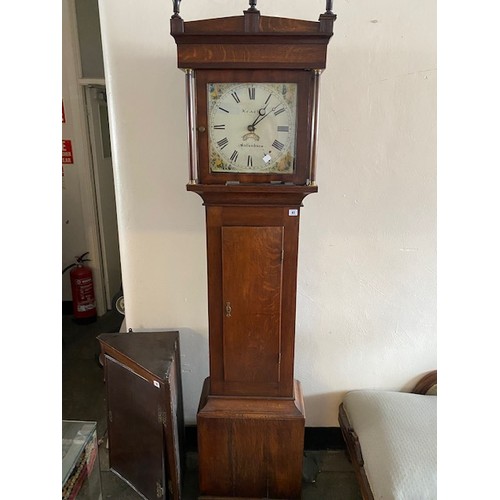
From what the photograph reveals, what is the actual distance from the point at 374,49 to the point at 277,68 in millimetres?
513

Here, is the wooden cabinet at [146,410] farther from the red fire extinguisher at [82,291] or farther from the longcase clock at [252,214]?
the red fire extinguisher at [82,291]

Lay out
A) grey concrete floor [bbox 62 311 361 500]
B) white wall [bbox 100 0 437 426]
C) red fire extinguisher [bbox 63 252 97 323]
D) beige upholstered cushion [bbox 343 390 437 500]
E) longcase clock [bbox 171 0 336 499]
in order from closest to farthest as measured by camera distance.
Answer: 1. longcase clock [bbox 171 0 336 499]
2. beige upholstered cushion [bbox 343 390 437 500]
3. white wall [bbox 100 0 437 426]
4. grey concrete floor [bbox 62 311 361 500]
5. red fire extinguisher [bbox 63 252 97 323]

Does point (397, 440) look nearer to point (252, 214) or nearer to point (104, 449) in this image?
point (252, 214)

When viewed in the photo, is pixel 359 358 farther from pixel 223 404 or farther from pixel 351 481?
pixel 223 404

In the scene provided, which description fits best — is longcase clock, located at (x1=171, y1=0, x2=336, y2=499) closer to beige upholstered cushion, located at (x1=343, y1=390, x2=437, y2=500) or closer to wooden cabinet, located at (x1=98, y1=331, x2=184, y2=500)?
wooden cabinet, located at (x1=98, y1=331, x2=184, y2=500)

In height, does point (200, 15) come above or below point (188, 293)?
above

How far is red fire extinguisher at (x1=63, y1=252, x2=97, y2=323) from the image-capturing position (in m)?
3.05

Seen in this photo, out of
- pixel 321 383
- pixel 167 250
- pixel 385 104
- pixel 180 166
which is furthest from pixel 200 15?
pixel 321 383

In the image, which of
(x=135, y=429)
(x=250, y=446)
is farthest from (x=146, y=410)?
(x=250, y=446)

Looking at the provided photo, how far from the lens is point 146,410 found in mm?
1628

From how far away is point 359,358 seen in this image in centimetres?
187

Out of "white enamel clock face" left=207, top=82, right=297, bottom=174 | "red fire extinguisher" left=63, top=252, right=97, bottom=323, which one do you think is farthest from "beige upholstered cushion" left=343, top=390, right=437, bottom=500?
"red fire extinguisher" left=63, top=252, right=97, bottom=323

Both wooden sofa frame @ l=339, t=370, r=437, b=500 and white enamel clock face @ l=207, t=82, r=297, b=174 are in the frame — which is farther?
wooden sofa frame @ l=339, t=370, r=437, b=500

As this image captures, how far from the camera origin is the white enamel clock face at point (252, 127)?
128 cm
